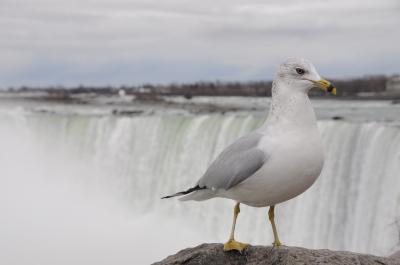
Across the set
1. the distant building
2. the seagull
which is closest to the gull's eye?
the seagull

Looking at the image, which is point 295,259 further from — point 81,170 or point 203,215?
point 81,170

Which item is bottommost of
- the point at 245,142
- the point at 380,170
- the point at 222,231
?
the point at 222,231

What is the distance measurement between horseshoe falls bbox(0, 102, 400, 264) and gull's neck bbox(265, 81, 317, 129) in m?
8.00

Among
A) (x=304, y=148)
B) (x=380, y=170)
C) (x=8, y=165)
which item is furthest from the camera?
(x=8, y=165)

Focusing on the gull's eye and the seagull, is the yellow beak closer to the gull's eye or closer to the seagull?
the seagull

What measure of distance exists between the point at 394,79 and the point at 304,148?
37974mm

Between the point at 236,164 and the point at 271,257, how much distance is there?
635mm

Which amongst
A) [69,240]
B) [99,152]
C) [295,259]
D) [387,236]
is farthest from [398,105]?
[295,259]

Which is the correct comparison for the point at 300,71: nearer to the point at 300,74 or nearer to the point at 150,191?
the point at 300,74

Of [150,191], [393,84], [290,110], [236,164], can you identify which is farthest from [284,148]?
[393,84]

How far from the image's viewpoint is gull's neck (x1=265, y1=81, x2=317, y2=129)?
4.27 meters

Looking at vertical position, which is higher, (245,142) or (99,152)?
(245,142)

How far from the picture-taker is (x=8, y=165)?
24.4 meters

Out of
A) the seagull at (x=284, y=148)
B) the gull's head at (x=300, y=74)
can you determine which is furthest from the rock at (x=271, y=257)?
the gull's head at (x=300, y=74)
